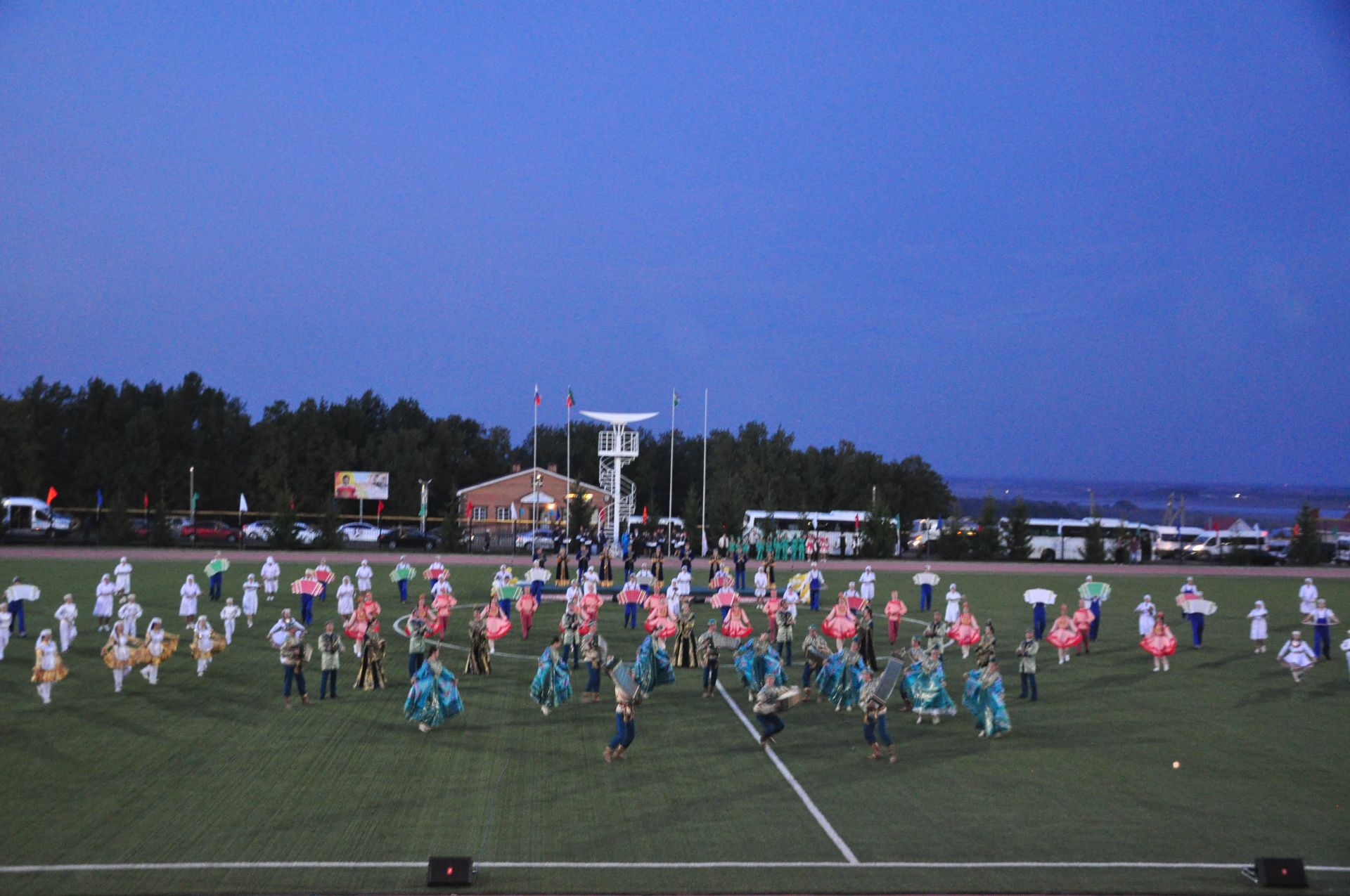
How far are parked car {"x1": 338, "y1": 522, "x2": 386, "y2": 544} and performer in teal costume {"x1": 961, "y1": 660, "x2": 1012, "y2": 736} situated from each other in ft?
164

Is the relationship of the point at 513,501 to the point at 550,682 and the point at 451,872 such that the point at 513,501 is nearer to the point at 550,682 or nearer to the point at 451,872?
the point at 550,682

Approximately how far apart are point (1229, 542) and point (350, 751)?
64236 millimetres

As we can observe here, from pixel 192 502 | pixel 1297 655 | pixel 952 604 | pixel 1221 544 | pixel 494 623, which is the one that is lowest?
pixel 1297 655

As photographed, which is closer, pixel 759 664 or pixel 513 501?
pixel 759 664

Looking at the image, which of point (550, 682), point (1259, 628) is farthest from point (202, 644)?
point (1259, 628)

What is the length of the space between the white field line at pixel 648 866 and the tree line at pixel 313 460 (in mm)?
48141

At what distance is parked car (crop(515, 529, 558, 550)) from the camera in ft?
189

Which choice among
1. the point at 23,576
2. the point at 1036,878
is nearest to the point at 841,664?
the point at 1036,878

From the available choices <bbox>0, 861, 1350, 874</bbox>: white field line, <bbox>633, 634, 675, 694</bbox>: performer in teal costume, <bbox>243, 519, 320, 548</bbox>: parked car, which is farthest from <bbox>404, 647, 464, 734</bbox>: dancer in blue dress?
<bbox>243, 519, 320, 548</bbox>: parked car

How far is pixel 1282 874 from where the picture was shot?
11930 millimetres

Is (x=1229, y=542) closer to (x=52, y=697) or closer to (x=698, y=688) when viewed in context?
(x=698, y=688)

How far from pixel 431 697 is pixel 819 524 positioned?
53.4 meters

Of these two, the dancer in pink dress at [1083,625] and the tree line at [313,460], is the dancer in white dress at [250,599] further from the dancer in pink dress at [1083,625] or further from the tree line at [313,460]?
the tree line at [313,460]

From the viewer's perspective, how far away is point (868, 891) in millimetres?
→ 11734
